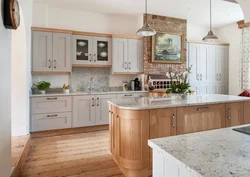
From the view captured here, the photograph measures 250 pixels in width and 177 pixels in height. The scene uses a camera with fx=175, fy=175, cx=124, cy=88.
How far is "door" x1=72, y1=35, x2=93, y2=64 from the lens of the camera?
4320mm

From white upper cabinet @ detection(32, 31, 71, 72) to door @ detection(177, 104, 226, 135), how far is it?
2.94 m

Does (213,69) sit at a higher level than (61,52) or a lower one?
lower

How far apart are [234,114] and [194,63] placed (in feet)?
10.2

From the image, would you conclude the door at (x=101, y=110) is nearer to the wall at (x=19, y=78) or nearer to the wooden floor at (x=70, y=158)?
the wooden floor at (x=70, y=158)

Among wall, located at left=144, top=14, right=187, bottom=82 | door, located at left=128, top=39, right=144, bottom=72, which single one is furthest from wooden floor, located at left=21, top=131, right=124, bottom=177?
wall, located at left=144, top=14, right=187, bottom=82

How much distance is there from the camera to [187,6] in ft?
14.6

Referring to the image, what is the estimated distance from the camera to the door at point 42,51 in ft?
13.0

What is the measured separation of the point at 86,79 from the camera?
15.7ft

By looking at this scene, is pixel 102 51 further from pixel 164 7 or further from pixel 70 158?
pixel 70 158

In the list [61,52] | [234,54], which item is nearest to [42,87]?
[61,52]

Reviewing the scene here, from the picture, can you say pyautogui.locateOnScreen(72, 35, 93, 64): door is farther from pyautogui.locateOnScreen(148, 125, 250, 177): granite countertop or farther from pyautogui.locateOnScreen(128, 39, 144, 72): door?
pyautogui.locateOnScreen(148, 125, 250, 177): granite countertop

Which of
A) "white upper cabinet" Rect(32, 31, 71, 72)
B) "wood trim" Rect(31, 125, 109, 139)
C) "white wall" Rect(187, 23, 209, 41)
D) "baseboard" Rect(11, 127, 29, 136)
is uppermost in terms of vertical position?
"white wall" Rect(187, 23, 209, 41)

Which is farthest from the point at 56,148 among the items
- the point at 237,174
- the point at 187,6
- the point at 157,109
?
the point at 187,6

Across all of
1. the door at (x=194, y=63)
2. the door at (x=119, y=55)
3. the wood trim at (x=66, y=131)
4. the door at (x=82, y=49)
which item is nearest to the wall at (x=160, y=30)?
the door at (x=194, y=63)
